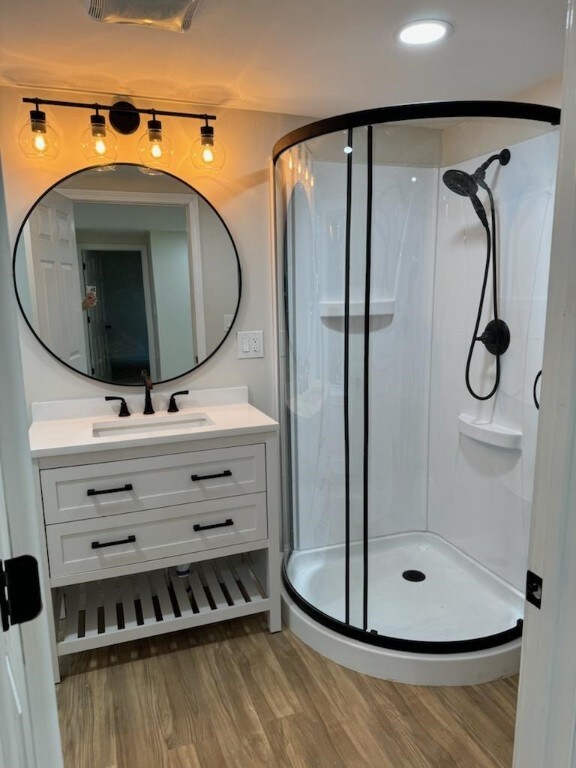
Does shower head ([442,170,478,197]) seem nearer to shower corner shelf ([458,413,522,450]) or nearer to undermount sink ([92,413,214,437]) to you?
shower corner shelf ([458,413,522,450])

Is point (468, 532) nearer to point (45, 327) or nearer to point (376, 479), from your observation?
point (376, 479)

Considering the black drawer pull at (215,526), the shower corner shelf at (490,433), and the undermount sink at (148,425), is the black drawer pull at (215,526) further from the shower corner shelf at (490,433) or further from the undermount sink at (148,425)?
the shower corner shelf at (490,433)

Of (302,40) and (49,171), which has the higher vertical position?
(302,40)

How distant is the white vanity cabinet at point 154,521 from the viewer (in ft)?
6.36

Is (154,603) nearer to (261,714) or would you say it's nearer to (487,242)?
(261,714)

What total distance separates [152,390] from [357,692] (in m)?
1.49

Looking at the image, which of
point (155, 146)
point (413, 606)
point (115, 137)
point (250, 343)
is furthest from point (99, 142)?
point (413, 606)

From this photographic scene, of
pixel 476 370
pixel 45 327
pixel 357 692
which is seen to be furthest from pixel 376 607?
pixel 45 327

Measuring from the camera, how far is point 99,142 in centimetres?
219

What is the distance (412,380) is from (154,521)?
139 cm

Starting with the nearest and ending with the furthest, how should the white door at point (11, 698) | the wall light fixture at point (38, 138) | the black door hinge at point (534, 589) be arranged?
the white door at point (11, 698) < the black door hinge at point (534, 589) < the wall light fixture at point (38, 138)

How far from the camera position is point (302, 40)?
1.72 m

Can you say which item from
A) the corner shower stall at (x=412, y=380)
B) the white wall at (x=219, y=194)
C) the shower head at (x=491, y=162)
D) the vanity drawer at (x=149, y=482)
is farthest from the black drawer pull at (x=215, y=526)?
the shower head at (x=491, y=162)

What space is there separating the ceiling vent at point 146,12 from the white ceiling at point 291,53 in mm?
39
